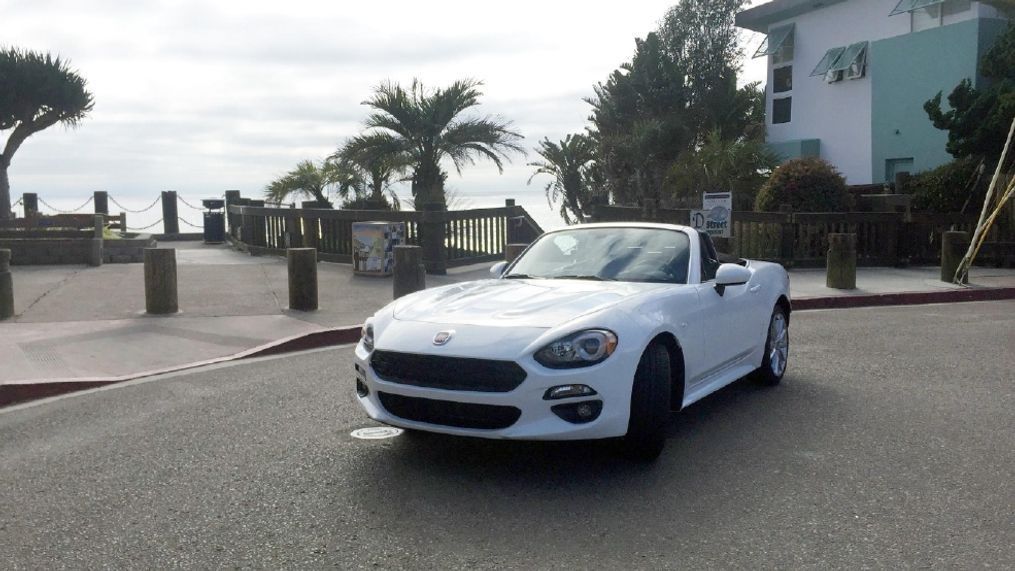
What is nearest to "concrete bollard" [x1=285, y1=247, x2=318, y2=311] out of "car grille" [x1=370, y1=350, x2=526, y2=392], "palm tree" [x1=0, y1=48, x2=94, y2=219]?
"car grille" [x1=370, y1=350, x2=526, y2=392]

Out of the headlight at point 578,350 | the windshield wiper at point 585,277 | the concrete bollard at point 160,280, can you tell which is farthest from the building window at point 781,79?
the headlight at point 578,350

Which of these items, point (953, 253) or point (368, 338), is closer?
point (368, 338)

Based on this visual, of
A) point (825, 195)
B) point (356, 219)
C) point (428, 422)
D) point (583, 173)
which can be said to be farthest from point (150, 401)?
point (583, 173)

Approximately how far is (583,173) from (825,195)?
20251 millimetres

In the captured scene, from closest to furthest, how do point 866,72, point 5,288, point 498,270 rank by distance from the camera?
point 498,270
point 5,288
point 866,72

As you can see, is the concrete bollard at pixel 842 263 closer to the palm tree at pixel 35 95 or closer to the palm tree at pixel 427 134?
the palm tree at pixel 427 134

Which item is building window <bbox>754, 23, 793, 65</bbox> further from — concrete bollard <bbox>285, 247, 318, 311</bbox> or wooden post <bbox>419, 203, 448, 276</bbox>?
concrete bollard <bbox>285, 247, 318, 311</bbox>

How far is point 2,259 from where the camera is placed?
1032 cm

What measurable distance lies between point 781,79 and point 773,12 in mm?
2679

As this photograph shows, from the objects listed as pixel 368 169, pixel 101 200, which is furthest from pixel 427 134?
pixel 101 200

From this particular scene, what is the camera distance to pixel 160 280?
10.9 metres

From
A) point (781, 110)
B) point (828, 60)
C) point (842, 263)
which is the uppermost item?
point (828, 60)

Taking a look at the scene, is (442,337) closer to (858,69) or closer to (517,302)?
(517,302)

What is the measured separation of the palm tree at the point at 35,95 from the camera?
31328mm
